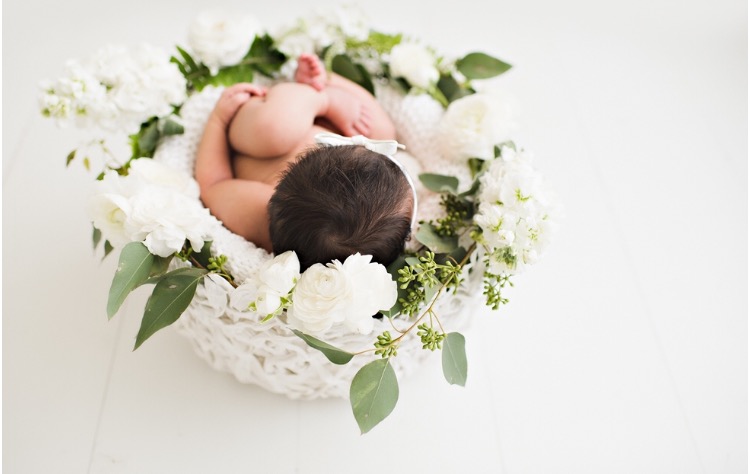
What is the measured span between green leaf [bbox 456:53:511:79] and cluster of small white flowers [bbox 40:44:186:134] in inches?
22.7

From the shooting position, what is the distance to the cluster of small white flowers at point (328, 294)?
0.84m

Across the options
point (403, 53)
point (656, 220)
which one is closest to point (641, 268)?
point (656, 220)

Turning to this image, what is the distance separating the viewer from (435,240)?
1.01 metres

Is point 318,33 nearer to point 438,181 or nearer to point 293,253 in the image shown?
point 438,181

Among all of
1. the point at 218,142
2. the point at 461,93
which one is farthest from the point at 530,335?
the point at 218,142

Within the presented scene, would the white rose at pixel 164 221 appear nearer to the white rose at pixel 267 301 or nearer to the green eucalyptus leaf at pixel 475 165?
the white rose at pixel 267 301

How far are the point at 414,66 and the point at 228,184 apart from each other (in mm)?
444

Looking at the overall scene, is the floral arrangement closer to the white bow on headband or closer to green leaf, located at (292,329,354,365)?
green leaf, located at (292,329,354,365)

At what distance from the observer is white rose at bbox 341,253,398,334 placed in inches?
33.3

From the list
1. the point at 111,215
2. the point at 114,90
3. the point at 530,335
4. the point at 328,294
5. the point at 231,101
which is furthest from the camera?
the point at 530,335

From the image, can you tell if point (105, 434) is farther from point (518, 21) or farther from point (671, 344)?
point (518, 21)

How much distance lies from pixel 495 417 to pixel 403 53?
2.45 ft

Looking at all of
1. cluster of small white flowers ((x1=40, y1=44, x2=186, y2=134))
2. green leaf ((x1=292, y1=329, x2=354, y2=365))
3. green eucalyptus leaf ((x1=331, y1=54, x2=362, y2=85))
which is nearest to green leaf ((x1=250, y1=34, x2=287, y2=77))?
green eucalyptus leaf ((x1=331, y1=54, x2=362, y2=85))

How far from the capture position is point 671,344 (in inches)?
52.8
